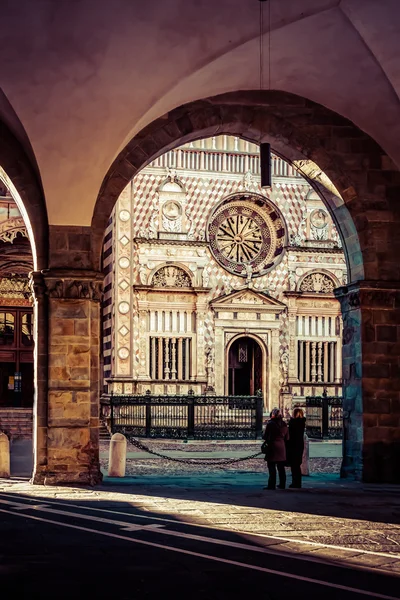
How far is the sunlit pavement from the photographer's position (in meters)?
6.65

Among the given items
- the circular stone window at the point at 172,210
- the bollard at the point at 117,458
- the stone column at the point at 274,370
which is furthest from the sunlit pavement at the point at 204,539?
the circular stone window at the point at 172,210

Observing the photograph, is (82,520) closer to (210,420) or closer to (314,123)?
(314,123)

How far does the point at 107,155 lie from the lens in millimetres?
13758

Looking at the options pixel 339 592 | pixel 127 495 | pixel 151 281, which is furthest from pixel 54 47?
pixel 151 281

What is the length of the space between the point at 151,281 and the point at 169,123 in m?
14.9

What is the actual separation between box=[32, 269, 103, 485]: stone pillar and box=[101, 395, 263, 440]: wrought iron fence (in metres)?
10.9

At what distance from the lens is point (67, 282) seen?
13570 mm

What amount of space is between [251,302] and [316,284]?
232 centimetres

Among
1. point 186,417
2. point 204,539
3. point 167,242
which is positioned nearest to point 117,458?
point 204,539

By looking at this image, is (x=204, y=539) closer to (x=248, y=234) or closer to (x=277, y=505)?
(x=277, y=505)

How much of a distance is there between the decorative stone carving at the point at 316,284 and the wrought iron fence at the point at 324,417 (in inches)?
234

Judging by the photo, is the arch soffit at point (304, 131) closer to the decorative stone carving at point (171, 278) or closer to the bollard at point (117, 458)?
the bollard at point (117, 458)

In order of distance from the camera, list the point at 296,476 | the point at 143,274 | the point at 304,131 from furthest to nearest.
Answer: the point at 143,274, the point at 304,131, the point at 296,476

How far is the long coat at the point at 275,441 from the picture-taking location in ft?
43.0
